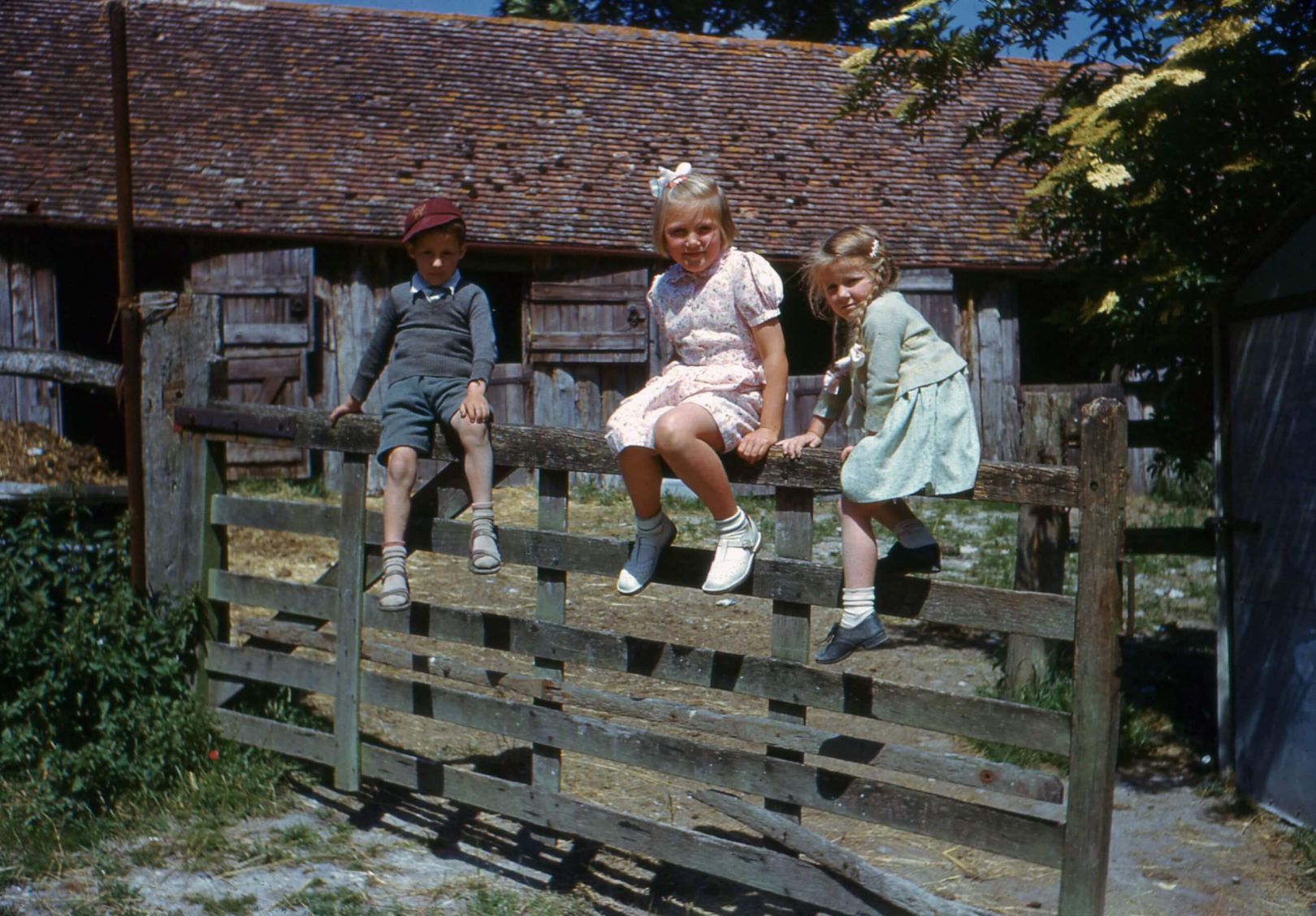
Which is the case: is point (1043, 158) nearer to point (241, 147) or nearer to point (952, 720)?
point (952, 720)

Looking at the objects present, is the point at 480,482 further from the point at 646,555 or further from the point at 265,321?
the point at 265,321

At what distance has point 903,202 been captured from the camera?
14281mm

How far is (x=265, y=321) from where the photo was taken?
42.0ft

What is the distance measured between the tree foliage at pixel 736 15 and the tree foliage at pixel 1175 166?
1912 centimetres

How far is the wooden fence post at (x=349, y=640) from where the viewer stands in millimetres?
4902

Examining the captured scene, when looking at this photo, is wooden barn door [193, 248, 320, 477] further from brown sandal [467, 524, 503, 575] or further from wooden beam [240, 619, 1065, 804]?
brown sandal [467, 524, 503, 575]

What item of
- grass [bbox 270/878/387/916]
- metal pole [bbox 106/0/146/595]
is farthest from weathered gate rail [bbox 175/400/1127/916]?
grass [bbox 270/878/387/916]

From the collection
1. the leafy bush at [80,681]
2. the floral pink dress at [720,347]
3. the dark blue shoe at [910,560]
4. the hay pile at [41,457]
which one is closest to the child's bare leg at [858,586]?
the dark blue shoe at [910,560]

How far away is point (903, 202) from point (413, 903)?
11.4 metres

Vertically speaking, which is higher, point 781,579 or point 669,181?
point 669,181

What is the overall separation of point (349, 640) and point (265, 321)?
857 centimetres

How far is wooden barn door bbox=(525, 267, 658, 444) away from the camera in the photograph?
13.1 meters

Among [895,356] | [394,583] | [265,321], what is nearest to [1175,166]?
[895,356]

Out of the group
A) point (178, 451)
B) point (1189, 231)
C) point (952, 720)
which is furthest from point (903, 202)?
point (952, 720)
